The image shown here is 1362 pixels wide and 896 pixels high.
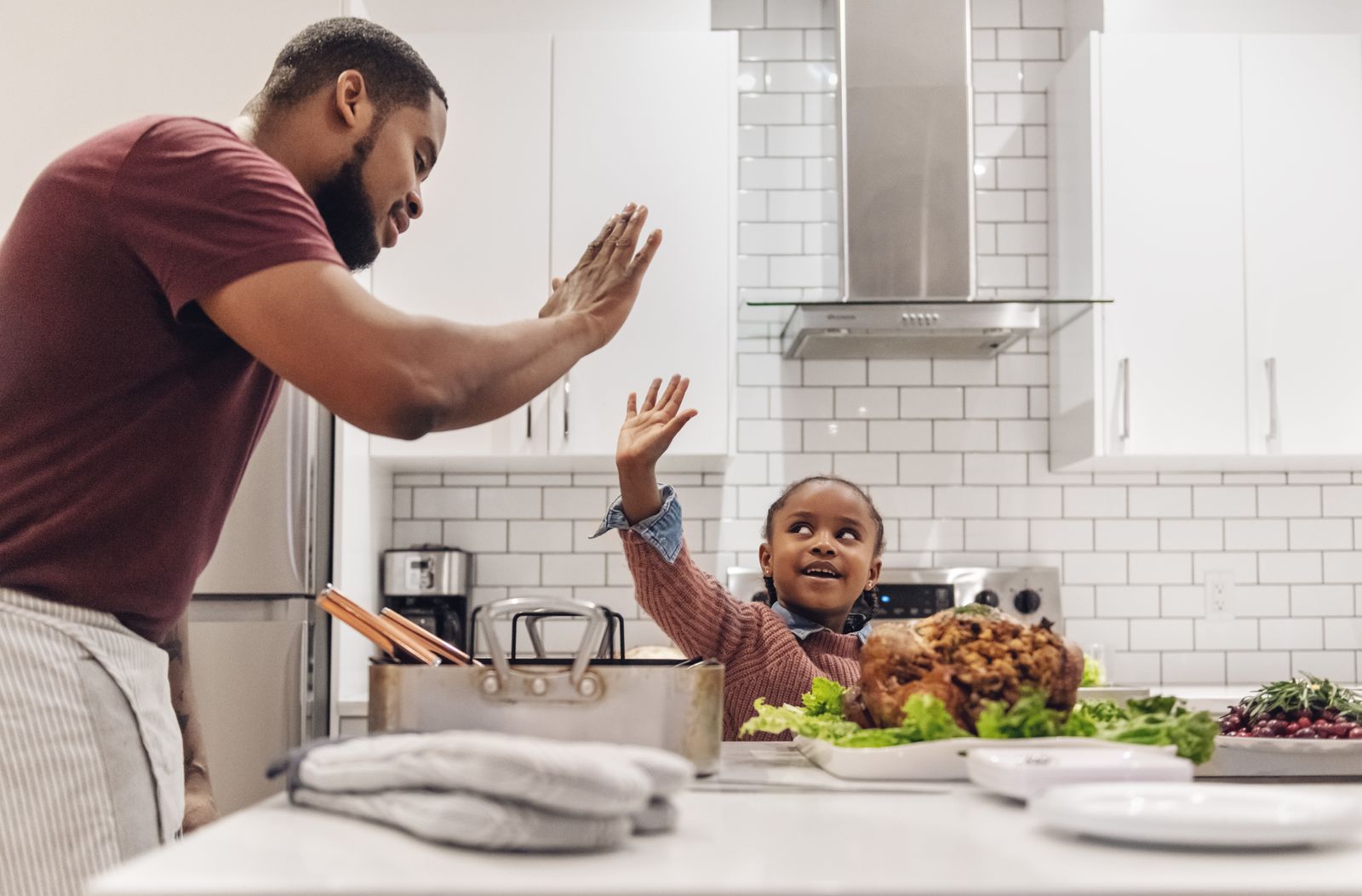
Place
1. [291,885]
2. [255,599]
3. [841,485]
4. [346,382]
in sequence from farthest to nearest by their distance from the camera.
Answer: [255,599]
[841,485]
[346,382]
[291,885]

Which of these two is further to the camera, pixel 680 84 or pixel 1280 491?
pixel 1280 491

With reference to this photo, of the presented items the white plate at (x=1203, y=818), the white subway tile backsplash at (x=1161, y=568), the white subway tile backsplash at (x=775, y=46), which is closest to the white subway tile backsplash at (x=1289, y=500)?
the white subway tile backsplash at (x=1161, y=568)

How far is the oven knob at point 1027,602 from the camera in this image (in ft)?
11.6

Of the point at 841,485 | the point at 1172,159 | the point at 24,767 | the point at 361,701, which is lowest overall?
the point at 361,701

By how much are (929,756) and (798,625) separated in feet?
3.56

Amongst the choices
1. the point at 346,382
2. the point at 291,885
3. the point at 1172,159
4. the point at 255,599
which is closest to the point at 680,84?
the point at 1172,159

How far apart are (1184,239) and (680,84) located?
53.0 inches

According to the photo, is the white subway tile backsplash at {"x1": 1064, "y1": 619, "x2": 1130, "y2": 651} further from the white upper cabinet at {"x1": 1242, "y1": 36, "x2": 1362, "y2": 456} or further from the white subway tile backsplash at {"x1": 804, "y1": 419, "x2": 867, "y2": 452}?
the white subway tile backsplash at {"x1": 804, "y1": 419, "x2": 867, "y2": 452}

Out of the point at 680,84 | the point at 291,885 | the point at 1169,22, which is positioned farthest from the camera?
the point at 1169,22

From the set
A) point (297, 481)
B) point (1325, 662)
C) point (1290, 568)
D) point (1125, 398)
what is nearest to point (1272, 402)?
point (1125, 398)

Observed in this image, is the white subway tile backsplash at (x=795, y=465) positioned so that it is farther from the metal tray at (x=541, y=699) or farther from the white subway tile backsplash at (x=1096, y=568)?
the metal tray at (x=541, y=699)

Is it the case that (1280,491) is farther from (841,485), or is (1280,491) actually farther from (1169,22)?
(841,485)

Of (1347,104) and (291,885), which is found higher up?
(1347,104)

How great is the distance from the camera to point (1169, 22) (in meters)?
3.61
